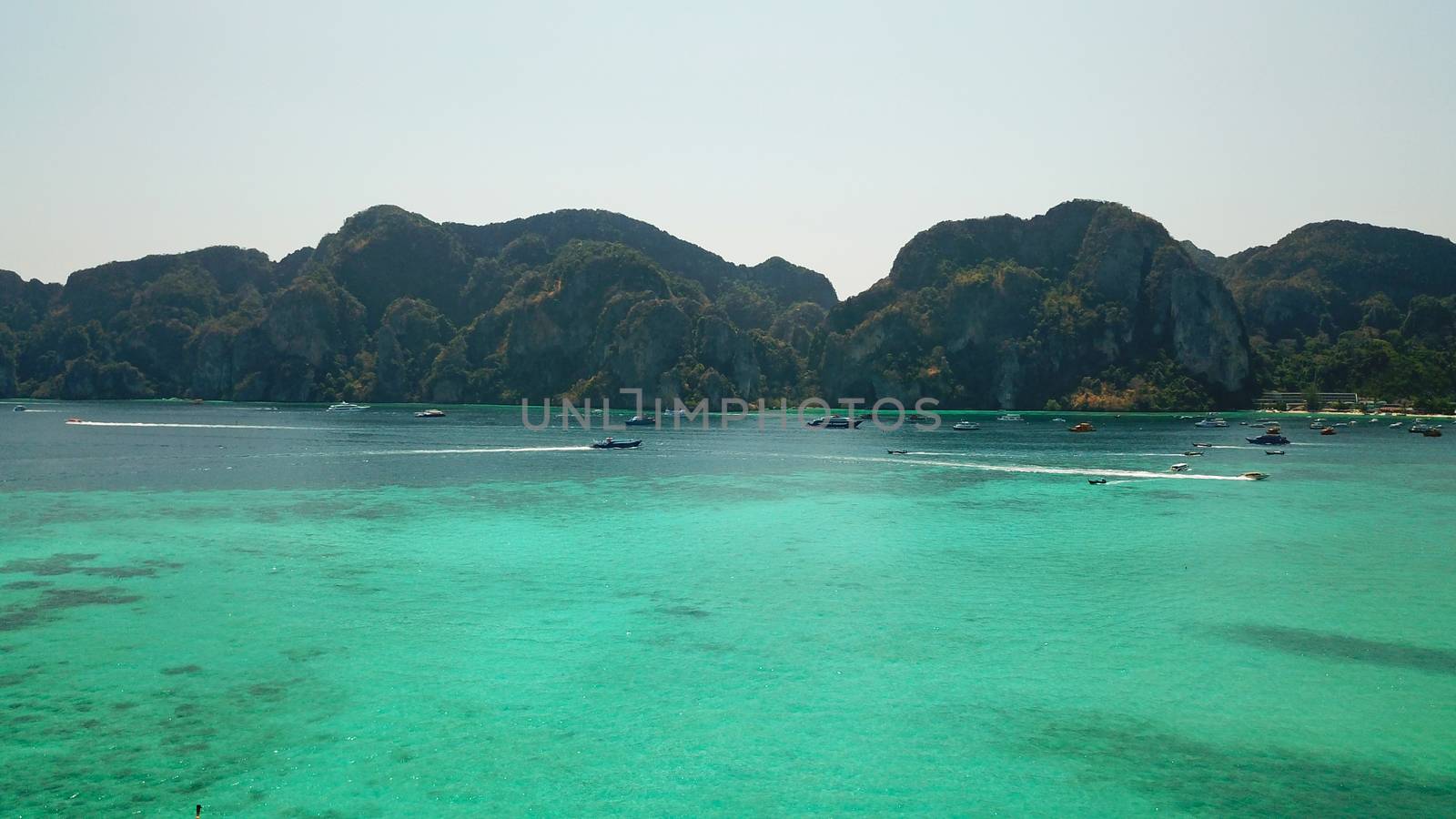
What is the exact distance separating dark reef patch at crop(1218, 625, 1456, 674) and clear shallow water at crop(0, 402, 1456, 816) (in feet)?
0.51

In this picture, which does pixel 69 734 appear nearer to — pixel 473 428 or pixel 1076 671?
pixel 1076 671

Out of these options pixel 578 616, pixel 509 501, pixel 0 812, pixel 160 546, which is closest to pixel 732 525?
pixel 509 501

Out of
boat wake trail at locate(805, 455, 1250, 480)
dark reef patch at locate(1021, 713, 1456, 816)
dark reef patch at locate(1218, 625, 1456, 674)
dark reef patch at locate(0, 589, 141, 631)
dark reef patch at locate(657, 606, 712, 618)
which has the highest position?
dark reef patch at locate(0, 589, 141, 631)

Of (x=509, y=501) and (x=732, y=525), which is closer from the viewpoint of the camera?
(x=732, y=525)

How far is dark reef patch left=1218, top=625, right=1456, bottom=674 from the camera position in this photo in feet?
95.8

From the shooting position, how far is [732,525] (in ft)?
194

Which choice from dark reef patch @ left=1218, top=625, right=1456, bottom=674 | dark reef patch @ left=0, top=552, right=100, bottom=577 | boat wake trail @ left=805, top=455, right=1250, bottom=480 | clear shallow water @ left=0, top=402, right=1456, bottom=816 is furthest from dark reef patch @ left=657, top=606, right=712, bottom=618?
boat wake trail @ left=805, top=455, right=1250, bottom=480

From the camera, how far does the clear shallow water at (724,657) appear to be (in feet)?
67.9

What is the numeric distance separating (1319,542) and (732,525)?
108ft

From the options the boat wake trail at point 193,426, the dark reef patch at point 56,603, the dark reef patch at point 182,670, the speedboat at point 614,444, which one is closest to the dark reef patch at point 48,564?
the dark reef patch at point 56,603

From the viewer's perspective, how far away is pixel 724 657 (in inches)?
1181

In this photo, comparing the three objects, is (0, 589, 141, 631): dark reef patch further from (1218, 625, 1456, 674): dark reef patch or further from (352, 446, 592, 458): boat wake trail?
(352, 446, 592, 458): boat wake trail

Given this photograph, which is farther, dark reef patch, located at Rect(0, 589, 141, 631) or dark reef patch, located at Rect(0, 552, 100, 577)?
dark reef patch, located at Rect(0, 552, 100, 577)

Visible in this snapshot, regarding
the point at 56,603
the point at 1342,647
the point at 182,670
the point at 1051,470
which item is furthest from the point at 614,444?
the point at 1342,647
